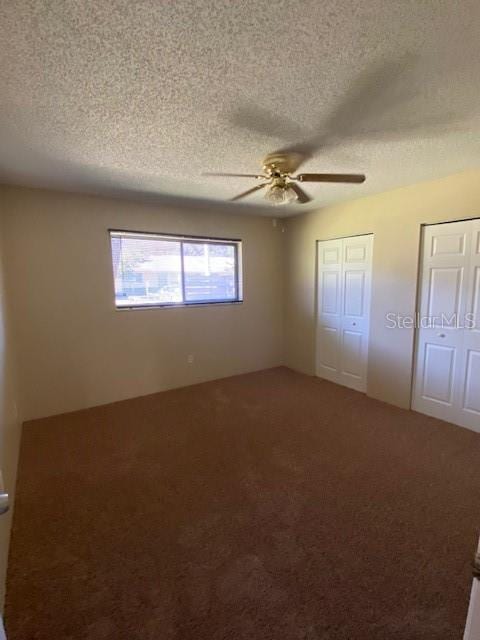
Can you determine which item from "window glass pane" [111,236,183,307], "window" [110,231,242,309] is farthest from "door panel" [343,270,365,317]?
"window glass pane" [111,236,183,307]

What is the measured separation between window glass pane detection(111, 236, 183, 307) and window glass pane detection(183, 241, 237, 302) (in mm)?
139

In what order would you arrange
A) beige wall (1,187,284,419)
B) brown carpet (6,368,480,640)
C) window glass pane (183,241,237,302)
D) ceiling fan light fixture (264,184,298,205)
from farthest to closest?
window glass pane (183,241,237,302) → beige wall (1,187,284,419) → ceiling fan light fixture (264,184,298,205) → brown carpet (6,368,480,640)

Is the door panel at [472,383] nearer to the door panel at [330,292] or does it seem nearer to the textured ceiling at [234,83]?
the door panel at [330,292]

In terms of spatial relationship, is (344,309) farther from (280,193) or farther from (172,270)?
(172,270)

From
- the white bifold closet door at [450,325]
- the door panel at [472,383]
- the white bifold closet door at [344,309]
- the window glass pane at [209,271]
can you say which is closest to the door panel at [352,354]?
the white bifold closet door at [344,309]

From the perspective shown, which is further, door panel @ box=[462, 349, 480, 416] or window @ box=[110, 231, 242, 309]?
window @ box=[110, 231, 242, 309]

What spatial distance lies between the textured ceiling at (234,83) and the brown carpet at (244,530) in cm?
237

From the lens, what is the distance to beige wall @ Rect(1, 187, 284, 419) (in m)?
3.07

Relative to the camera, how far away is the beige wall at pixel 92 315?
3.07 m


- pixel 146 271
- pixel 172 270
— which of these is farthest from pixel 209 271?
pixel 146 271

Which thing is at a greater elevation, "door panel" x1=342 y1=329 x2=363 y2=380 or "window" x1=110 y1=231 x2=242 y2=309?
"window" x1=110 y1=231 x2=242 y2=309

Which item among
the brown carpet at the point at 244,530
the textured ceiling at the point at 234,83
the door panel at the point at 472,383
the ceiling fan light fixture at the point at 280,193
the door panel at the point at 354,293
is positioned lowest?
the brown carpet at the point at 244,530

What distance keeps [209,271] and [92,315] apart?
1.60 m

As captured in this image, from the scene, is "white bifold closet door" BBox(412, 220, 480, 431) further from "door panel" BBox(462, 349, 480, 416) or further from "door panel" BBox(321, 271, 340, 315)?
"door panel" BBox(321, 271, 340, 315)
